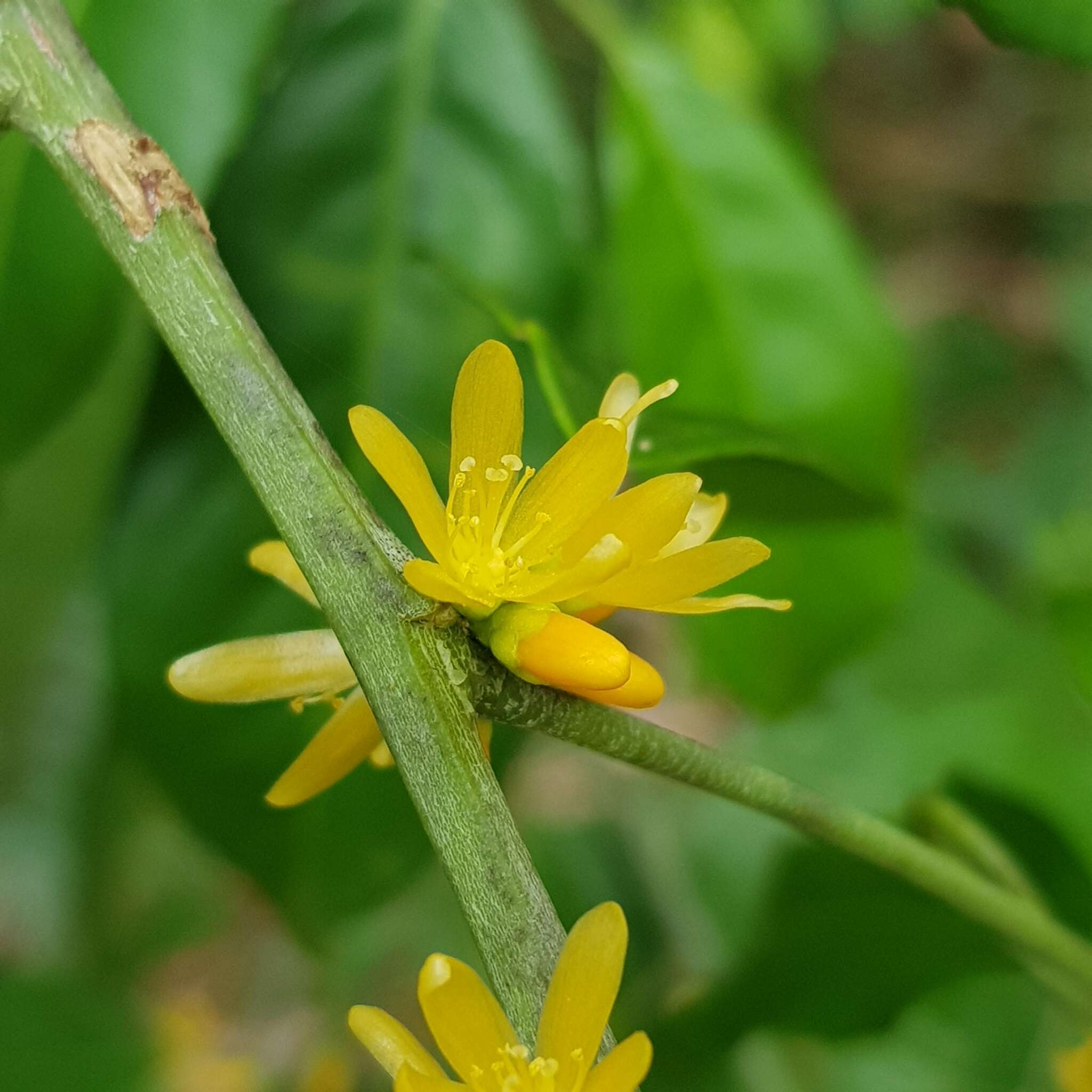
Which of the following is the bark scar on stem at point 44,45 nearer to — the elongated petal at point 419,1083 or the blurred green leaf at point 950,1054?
the elongated petal at point 419,1083

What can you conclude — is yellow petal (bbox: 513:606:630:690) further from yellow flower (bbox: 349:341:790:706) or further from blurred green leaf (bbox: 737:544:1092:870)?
blurred green leaf (bbox: 737:544:1092:870)

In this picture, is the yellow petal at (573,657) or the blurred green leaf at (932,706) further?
the blurred green leaf at (932,706)

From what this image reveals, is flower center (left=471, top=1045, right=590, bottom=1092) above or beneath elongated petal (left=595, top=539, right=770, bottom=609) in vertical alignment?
beneath

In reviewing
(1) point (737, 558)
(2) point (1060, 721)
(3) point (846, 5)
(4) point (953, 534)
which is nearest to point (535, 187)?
(1) point (737, 558)

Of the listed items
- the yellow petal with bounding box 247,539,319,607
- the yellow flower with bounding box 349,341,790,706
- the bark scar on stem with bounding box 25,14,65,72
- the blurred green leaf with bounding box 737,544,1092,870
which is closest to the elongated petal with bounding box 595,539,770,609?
the yellow flower with bounding box 349,341,790,706

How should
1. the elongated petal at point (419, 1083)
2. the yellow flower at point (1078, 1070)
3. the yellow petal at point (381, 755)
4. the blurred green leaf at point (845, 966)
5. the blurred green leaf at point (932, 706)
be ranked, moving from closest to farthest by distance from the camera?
the elongated petal at point (419, 1083)
the yellow petal at point (381, 755)
the yellow flower at point (1078, 1070)
the blurred green leaf at point (845, 966)
the blurred green leaf at point (932, 706)

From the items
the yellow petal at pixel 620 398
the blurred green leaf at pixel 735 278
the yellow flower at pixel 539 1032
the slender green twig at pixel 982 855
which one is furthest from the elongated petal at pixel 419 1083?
the blurred green leaf at pixel 735 278

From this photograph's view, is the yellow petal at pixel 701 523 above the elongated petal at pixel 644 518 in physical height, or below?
below
